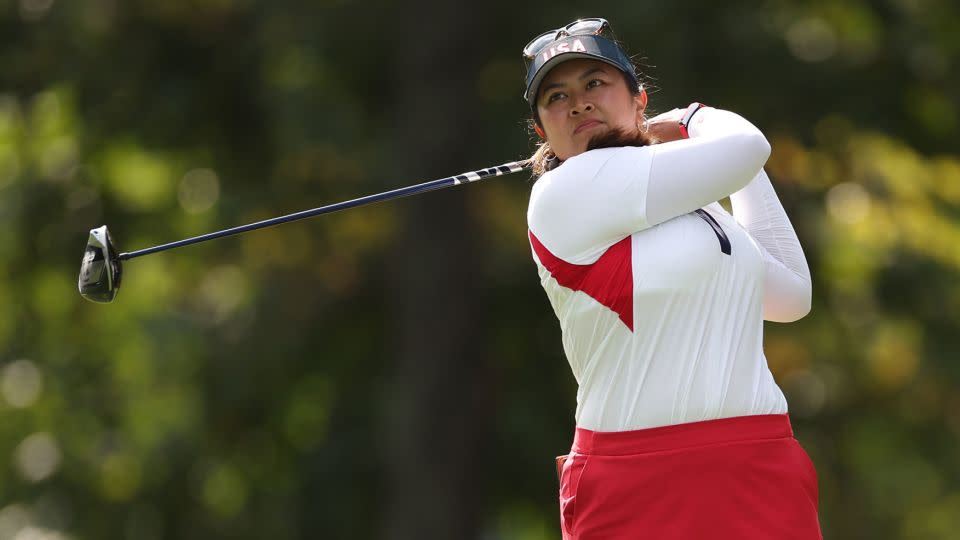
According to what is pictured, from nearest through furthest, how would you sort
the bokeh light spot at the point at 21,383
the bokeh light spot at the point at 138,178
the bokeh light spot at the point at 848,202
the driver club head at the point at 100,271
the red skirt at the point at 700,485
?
the red skirt at the point at 700,485 → the driver club head at the point at 100,271 → the bokeh light spot at the point at 848,202 → the bokeh light spot at the point at 138,178 → the bokeh light spot at the point at 21,383

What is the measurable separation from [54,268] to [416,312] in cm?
313

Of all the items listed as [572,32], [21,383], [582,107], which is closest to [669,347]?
[582,107]

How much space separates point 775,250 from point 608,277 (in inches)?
19.1

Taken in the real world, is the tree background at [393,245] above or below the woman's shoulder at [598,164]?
above

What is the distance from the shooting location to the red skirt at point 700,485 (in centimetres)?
296

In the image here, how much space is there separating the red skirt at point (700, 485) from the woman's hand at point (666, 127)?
699 millimetres

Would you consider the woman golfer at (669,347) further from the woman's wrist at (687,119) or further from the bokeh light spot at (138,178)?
the bokeh light spot at (138,178)

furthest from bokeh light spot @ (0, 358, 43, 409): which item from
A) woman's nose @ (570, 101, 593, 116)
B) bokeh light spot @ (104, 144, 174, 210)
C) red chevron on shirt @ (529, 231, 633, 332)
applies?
red chevron on shirt @ (529, 231, 633, 332)

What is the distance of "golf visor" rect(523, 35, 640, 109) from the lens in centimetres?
321

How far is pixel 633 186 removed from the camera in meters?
3.00

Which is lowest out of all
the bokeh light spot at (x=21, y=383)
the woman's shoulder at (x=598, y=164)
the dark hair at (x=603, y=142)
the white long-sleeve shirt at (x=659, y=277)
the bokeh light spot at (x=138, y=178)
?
the white long-sleeve shirt at (x=659, y=277)

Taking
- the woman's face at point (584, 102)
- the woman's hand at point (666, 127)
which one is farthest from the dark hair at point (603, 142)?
the woman's hand at point (666, 127)

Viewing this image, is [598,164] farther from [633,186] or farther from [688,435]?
[688,435]

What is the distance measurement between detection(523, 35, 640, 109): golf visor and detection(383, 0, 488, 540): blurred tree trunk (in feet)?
23.9
